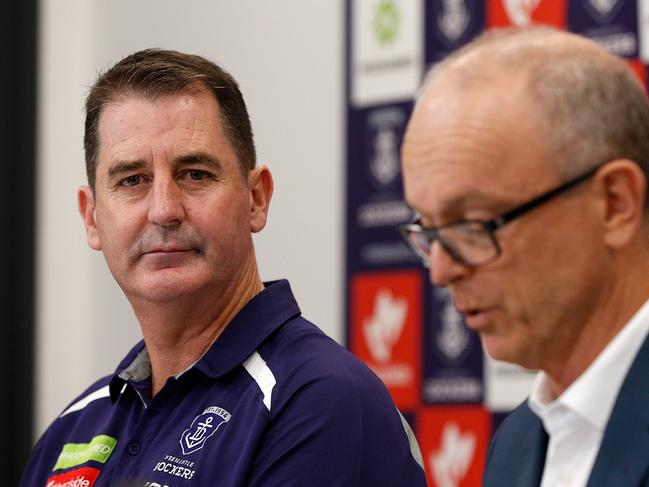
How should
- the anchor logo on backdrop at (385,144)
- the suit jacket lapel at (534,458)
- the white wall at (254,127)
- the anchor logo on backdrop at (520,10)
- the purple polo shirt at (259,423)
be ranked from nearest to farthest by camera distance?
the suit jacket lapel at (534,458) < the purple polo shirt at (259,423) < the anchor logo on backdrop at (520,10) < the anchor logo on backdrop at (385,144) < the white wall at (254,127)

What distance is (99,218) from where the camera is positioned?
2.49 metres

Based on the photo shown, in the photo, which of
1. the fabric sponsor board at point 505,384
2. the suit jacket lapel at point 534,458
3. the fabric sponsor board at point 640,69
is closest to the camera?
the suit jacket lapel at point 534,458

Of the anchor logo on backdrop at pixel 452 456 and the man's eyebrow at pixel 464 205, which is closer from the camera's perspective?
the man's eyebrow at pixel 464 205

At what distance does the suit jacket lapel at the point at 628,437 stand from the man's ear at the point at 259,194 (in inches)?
43.3

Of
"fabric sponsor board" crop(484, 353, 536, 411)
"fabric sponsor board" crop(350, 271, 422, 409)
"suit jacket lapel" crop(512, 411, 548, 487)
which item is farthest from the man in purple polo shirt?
"fabric sponsor board" crop(350, 271, 422, 409)

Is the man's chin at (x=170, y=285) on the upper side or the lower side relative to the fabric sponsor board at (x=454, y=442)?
upper

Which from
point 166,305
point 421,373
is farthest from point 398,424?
point 421,373

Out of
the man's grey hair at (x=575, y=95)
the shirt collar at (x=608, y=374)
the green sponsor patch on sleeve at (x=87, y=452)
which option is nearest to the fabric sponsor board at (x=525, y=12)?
the green sponsor patch on sleeve at (x=87, y=452)

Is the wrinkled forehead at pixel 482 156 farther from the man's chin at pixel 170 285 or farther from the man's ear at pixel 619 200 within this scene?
the man's chin at pixel 170 285

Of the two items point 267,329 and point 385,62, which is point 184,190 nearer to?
point 267,329

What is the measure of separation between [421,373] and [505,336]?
2.51 metres

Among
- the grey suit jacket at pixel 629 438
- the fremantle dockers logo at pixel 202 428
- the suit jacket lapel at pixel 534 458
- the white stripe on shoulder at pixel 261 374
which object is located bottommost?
the fremantle dockers logo at pixel 202 428

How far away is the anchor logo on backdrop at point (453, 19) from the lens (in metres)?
4.07

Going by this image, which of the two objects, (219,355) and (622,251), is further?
(219,355)
